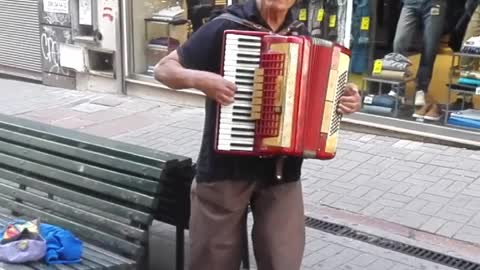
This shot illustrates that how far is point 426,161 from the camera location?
566 cm

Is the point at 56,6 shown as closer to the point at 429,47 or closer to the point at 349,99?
the point at 429,47

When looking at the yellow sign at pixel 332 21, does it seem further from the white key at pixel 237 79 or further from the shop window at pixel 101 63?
the white key at pixel 237 79

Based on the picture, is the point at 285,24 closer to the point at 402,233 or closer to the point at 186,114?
the point at 402,233

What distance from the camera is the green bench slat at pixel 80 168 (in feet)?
10.8

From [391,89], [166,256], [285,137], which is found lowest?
[166,256]

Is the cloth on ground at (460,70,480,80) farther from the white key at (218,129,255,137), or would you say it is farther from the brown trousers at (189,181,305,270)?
the white key at (218,129,255,137)

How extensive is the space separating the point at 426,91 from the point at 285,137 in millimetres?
4180

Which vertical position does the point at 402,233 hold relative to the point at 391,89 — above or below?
below

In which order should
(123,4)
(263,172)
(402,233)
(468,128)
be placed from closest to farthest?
1. (263,172)
2. (402,233)
3. (468,128)
4. (123,4)

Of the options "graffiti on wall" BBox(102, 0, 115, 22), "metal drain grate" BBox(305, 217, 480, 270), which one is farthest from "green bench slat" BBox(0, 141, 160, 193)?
"graffiti on wall" BBox(102, 0, 115, 22)

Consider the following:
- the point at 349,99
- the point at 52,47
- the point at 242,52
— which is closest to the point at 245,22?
the point at 242,52

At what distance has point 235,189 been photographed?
2838 millimetres

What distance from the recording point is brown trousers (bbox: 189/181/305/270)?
2.86 meters

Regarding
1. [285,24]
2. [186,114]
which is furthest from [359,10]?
[285,24]
